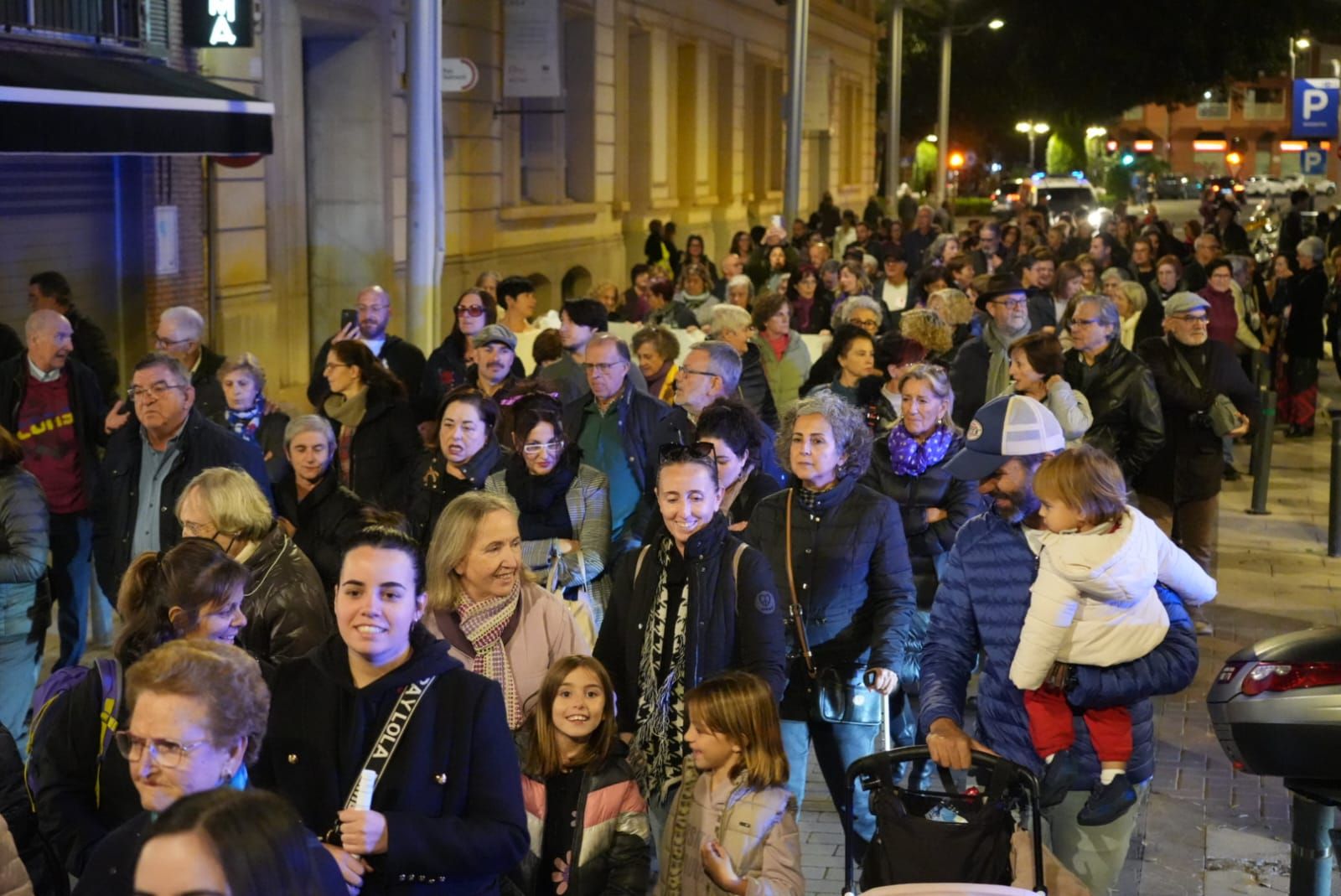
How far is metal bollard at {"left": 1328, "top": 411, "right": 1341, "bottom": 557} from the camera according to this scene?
12953 millimetres

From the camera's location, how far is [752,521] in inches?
264

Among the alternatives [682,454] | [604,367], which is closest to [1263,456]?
[604,367]

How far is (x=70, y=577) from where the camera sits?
9.45 meters

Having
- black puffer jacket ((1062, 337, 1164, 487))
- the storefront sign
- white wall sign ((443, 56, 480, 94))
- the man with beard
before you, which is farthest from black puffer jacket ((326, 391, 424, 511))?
the storefront sign

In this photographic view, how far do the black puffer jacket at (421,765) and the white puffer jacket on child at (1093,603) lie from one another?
169 cm

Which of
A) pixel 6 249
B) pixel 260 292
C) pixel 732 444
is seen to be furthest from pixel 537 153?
pixel 732 444

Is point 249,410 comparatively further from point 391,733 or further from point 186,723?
point 186,723

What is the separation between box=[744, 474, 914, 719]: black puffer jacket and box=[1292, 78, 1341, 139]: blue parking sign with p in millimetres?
32023

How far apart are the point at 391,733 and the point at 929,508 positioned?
3.87 metres

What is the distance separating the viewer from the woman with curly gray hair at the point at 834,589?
6.45 m

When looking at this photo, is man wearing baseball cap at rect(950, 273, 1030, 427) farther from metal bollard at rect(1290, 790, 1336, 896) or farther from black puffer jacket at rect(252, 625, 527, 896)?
black puffer jacket at rect(252, 625, 527, 896)

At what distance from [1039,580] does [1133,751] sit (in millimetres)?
562

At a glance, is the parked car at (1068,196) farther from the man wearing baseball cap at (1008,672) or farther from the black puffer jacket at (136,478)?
the man wearing baseball cap at (1008,672)

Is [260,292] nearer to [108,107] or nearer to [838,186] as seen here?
[108,107]
